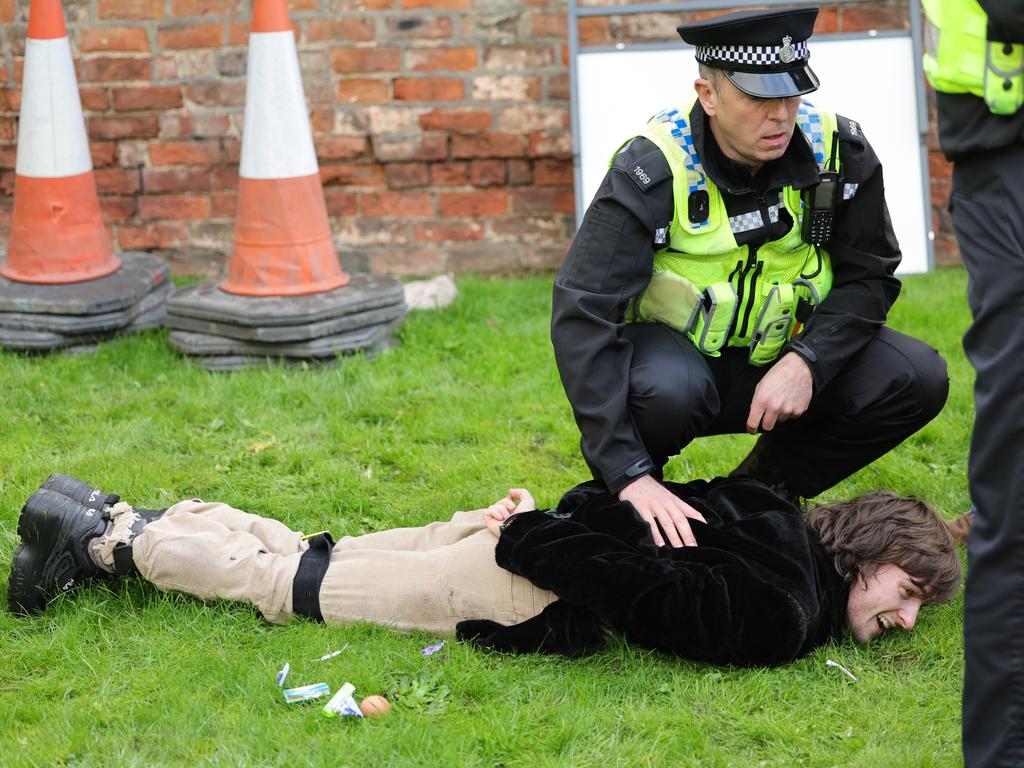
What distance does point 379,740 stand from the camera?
8.67 ft

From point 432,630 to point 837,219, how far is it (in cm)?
147

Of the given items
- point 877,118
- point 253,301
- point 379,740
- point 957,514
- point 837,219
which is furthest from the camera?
point 877,118

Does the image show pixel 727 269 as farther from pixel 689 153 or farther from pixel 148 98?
pixel 148 98

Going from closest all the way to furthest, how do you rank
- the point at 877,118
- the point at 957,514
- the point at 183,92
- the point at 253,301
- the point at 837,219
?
the point at 837,219 → the point at 957,514 → the point at 253,301 → the point at 877,118 → the point at 183,92

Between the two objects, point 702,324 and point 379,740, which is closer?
point 379,740

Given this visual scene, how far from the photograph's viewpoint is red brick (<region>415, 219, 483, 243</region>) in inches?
251

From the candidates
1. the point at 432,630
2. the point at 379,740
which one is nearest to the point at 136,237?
the point at 432,630

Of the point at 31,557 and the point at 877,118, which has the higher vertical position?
the point at 877,118

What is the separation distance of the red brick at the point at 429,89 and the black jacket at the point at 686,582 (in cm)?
352

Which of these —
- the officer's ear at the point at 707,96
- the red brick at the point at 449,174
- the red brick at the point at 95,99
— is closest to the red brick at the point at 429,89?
the red brick at the point at 449,174

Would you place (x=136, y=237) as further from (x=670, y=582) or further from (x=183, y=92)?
(x=670, y=582)

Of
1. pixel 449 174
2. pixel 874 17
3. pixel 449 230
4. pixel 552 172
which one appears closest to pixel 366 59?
pixel 449 174

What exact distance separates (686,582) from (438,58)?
3.96m

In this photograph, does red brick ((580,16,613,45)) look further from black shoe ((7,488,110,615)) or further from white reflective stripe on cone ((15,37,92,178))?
black shoe ((7,488,110,615))
